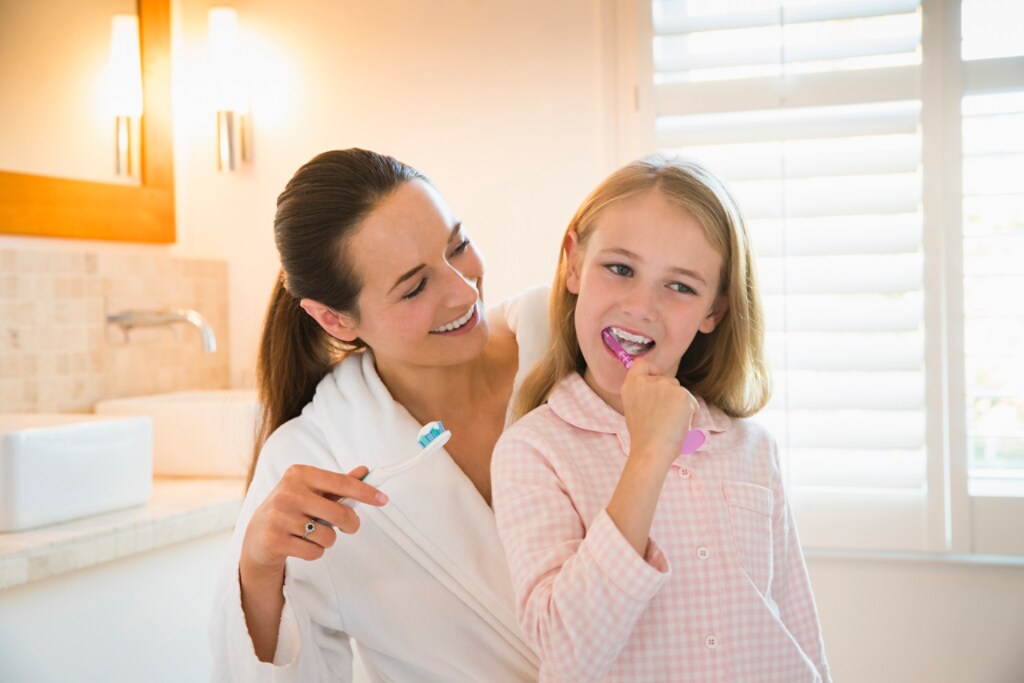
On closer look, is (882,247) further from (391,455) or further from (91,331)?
(91,331)

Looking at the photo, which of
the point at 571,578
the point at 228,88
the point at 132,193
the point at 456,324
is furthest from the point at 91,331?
the point at 571,578

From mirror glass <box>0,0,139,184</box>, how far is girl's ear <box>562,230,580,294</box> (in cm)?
146

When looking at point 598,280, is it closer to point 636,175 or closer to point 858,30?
point 636,175

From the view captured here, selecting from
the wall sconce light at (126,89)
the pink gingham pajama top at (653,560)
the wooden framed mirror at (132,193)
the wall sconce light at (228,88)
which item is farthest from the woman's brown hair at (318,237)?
the wall sconce light at (228,88)

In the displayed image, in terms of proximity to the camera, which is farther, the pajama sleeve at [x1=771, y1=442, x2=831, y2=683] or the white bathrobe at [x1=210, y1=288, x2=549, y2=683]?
the white bathrobe at [x1=210, y1=288, x2=549, y2=683]

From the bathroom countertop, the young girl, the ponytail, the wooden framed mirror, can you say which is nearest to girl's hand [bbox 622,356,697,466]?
the young girl

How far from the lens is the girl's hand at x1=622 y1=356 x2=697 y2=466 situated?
97 cm

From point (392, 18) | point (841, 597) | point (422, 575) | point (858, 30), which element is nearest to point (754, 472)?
point (422, 575)

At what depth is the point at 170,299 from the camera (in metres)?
2.54

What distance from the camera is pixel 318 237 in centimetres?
139

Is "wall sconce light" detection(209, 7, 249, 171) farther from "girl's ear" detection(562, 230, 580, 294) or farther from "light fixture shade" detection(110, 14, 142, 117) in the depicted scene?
"girl's ear" detection(562, 230, 580, 294)

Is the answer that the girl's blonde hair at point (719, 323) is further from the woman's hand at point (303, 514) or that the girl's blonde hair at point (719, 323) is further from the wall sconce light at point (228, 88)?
the wall sconce light at point (228, 88)

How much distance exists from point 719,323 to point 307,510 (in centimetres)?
57

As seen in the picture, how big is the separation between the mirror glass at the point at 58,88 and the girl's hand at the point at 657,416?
171cm
